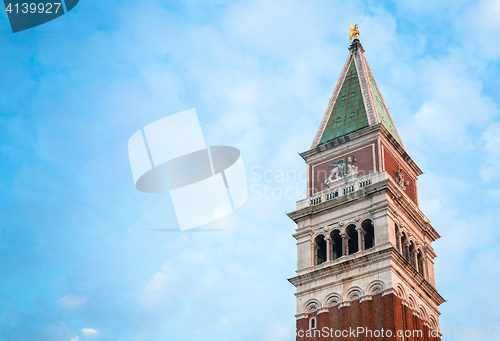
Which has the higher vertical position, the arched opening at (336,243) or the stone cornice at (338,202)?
the stone cornice at (338,202)

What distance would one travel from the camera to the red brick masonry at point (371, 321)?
63156mm

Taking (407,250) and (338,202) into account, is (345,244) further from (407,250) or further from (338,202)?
(407,250)

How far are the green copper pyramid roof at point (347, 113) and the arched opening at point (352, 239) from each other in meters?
12.5

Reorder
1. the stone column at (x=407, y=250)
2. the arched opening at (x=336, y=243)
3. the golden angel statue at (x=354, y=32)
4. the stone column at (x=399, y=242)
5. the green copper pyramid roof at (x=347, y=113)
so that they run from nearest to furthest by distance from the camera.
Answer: the stone column at (x=399, y=242) → the stone column at (x=407, y=250) → the arched opening at (x=336, y=243) → the green copper pyramid roof at (x=347, y=113) → the golden angel statue at (x=354, y=32)

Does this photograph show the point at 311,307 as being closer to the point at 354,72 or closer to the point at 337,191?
the point at 337,191

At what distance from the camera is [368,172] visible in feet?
244

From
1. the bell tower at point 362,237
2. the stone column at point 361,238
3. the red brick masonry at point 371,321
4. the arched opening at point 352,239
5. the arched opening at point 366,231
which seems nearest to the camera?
the red brick masonry at point 371,321

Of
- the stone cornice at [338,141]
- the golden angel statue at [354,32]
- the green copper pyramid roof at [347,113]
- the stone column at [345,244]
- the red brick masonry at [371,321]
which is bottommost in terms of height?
the red brick masonry at [371,321]

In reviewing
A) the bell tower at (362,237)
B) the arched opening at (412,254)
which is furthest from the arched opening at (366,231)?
the arched opening at (412,254)

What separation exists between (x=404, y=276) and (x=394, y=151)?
16.0 meters

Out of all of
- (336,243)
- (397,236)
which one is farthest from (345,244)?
(397,236)

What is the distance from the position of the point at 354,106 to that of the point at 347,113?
124 cm

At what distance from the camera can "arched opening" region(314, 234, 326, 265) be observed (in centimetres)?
7162

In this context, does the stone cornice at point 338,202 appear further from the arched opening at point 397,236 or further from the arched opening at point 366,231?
A: the arched opening at point 397,236
